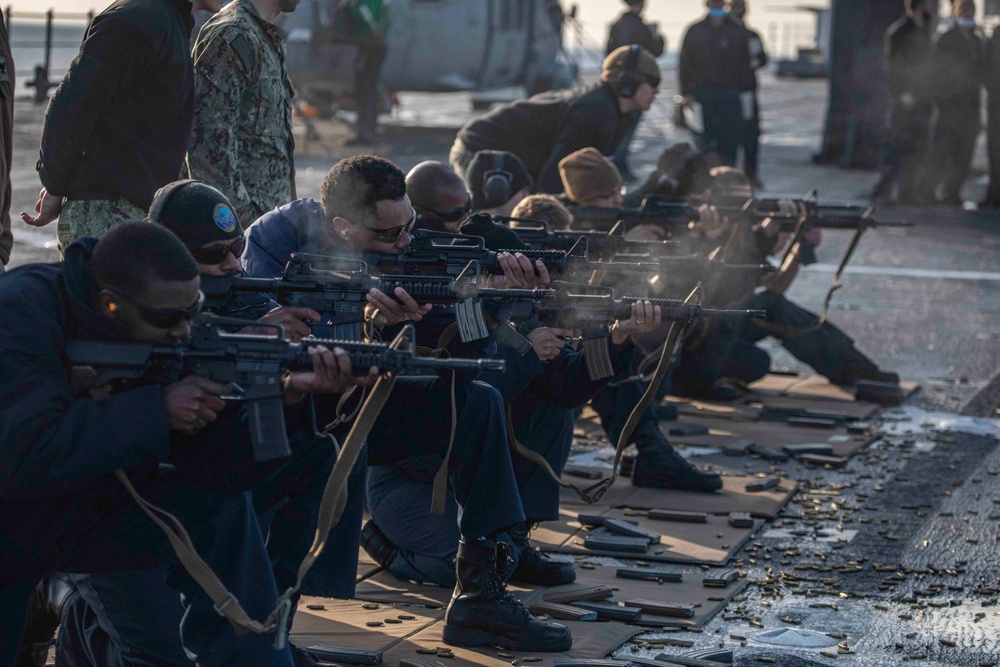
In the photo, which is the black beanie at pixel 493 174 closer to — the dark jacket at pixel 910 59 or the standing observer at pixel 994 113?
the dark jacket at pixel 910 59

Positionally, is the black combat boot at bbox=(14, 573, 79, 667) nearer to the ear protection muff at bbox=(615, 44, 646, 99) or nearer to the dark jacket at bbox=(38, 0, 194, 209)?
the dark jacket at bbox=(38, 0, 194, 209)

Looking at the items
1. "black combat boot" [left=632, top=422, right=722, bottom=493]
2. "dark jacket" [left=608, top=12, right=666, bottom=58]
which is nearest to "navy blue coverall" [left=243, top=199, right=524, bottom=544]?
Result: "black combat boot" [left=632, top=422, right=722, bottom=493]

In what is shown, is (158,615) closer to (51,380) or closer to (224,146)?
(51,380)

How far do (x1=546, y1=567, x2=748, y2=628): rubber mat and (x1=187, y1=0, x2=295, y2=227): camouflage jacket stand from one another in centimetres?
198

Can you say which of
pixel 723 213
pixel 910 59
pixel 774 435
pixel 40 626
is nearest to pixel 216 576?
pixel 40 626

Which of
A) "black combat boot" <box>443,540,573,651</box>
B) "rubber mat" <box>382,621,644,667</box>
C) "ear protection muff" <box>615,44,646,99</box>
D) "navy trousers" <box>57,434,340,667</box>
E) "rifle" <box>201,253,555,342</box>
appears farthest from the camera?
"ear protection muff" <box>615,44,646,99</box>

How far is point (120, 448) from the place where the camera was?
3639 millimetres


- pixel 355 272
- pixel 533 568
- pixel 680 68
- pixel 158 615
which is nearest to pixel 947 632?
pixel 533 568

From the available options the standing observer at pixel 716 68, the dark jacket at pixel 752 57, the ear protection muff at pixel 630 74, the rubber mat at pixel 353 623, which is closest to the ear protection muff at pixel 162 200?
the rubber mat at pixel 353 623

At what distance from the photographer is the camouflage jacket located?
19.4 ft

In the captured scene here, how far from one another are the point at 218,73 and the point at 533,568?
2290 millimetres

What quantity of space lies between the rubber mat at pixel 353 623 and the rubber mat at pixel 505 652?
5 cm

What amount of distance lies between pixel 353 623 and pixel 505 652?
0.54 metres

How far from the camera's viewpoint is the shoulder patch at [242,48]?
5906 mm
